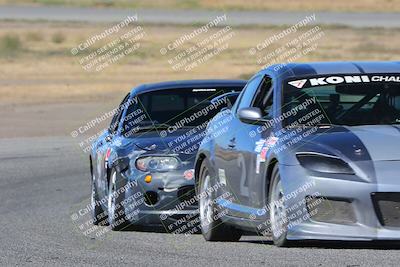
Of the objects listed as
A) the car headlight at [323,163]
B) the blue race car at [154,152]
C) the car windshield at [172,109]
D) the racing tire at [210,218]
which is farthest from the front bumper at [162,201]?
the car headlight at [323,163]

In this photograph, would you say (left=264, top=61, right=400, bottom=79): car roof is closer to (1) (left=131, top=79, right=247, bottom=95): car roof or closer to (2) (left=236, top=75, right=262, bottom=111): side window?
(2) (left=236, top=75, right=262, bottom=111): side window

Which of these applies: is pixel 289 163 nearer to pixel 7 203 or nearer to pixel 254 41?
pixel 7 203

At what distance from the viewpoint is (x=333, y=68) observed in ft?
32.4

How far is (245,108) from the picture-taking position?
960 centimetres

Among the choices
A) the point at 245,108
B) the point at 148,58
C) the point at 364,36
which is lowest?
the point at 364,36

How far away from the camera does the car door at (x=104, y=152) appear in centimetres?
1273

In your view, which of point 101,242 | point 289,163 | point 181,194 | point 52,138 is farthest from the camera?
point 52,138

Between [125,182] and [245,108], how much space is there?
7.95ft

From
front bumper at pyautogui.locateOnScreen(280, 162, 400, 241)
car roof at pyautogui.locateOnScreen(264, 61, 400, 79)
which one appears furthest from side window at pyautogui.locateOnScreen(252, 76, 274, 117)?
front bumper at pyautogui.locateOnScreen(280, 162, 400, 241)

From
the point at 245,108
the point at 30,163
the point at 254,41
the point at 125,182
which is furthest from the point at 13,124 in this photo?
the point at 254,41

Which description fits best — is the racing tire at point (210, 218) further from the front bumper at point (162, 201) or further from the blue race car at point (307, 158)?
the front bumper at point (162, 201)

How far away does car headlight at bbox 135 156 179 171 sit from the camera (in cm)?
1159

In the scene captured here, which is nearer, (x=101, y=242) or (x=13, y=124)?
(x=101, y=242)

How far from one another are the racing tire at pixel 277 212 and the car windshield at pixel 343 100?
0.58 m
